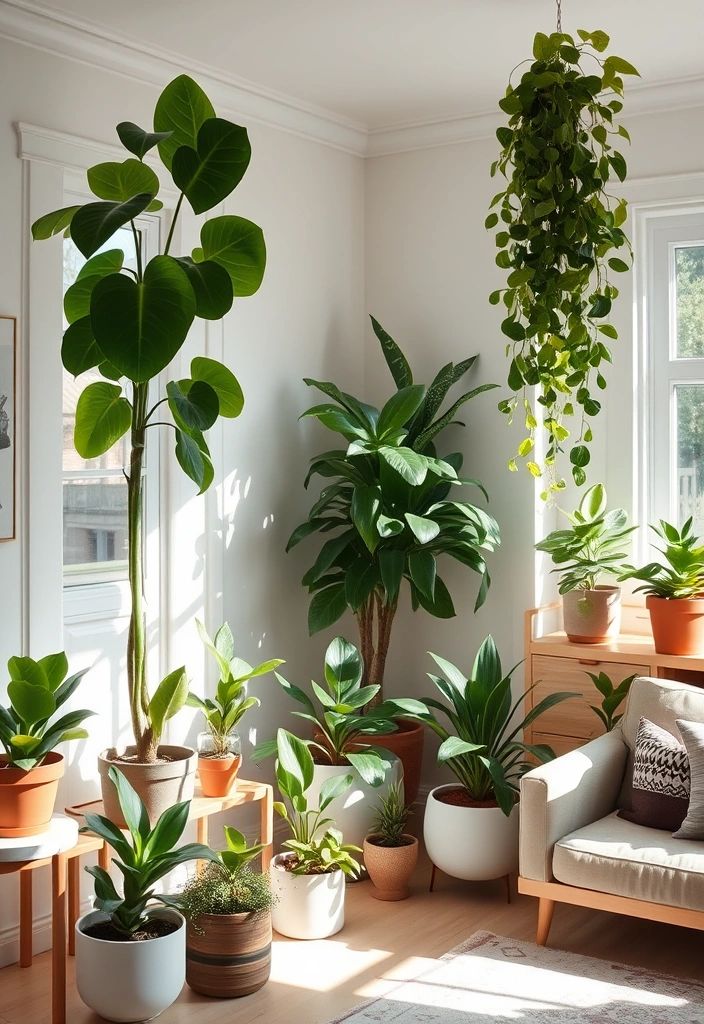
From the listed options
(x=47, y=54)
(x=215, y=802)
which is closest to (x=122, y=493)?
(x=215, y=802)

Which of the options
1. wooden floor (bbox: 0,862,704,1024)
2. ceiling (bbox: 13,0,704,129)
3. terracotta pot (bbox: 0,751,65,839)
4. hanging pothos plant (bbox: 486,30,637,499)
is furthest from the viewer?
ceiling (bbox: 13,0,704,129)

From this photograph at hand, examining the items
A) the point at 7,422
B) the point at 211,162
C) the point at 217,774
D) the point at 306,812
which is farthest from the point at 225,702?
the point at 211,162

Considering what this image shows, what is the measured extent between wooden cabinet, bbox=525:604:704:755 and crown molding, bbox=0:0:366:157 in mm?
2025

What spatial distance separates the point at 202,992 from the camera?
3.13 meters

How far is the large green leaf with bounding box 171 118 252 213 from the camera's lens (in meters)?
2.86

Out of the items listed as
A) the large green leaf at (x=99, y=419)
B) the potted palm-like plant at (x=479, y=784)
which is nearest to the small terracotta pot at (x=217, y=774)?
the potted palm-like plant at (x=479, y=784)

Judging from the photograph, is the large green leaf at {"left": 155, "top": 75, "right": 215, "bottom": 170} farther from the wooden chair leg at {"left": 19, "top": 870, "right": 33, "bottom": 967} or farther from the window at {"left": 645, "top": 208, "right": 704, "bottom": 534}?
the wooden chair leg at {"left": 19, "top": 870, "right": 33, "bottom": 967}

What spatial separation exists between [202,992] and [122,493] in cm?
157

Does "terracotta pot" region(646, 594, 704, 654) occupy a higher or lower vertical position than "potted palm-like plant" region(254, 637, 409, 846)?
higher

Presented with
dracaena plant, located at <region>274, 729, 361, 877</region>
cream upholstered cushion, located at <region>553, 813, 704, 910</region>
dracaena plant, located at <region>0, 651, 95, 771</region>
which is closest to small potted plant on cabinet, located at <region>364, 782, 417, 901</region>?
dracaena plant, located at <region>274, 729, 361, 877</region>

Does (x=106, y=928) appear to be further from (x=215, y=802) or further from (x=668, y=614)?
(x=668, y=614)

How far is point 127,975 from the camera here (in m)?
2.85

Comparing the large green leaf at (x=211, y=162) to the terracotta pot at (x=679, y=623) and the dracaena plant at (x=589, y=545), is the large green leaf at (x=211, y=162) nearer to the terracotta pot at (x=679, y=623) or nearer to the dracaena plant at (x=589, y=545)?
the dracaena plant at (x=589, y=545)

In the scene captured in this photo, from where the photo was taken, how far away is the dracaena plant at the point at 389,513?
3902 millimetres
